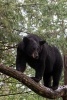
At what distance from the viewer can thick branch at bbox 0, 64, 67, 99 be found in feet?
10.5

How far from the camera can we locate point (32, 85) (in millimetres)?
3482

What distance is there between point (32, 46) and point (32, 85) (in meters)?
0.82

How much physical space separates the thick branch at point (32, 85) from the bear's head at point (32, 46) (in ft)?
1.80

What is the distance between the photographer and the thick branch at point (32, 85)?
319 cm

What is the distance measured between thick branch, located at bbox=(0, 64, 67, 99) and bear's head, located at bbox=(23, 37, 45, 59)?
21.6 inches

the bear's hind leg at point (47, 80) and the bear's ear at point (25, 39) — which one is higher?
the bear's ear at point (25, 39)

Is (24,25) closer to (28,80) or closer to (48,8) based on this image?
(48,8)

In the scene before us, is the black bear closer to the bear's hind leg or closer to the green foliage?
the bear's hind leg

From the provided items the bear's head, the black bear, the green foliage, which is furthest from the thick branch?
the green foliage

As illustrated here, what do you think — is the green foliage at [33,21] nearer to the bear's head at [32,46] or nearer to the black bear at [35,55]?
the black bear at [35,55]

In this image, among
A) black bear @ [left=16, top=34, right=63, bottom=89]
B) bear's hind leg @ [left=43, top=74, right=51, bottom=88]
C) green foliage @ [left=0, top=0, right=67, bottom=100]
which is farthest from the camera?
green foliage @ [left=0, top=0, right=67, bottom=100]

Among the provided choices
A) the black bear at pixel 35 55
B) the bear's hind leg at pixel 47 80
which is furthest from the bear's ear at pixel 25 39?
the bear's hind leg at pixel 47 80

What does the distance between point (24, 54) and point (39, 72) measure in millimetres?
352

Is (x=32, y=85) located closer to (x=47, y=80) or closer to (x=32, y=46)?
(x=32, y=46)
